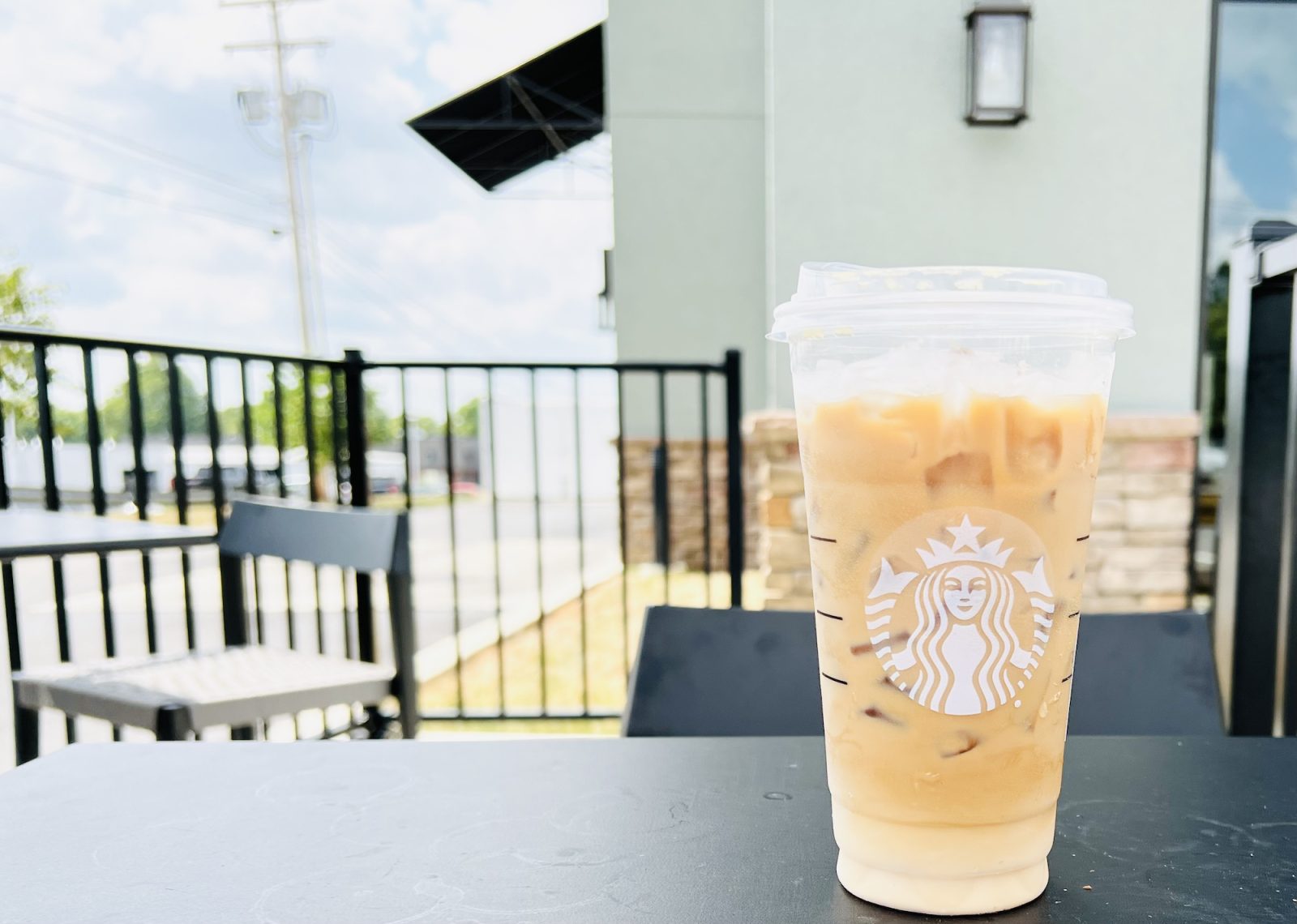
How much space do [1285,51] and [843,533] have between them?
525cm

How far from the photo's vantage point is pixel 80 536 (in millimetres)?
1576

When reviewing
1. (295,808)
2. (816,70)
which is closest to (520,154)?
(816,70)

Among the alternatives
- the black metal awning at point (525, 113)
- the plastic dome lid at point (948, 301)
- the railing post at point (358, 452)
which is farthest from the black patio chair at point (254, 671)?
the black metal awning at point (525, 113)

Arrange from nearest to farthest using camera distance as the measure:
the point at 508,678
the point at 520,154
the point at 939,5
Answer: the point at 939,5
the point at 508,678
the point at 520,154

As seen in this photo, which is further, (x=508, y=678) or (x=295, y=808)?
(x=508, y=678)

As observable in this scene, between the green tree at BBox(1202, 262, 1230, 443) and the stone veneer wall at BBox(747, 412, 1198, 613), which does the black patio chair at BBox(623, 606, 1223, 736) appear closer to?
the stone veneer wall at BBox(747, 412, 1198, 613)

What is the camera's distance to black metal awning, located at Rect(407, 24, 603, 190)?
20.2 ft

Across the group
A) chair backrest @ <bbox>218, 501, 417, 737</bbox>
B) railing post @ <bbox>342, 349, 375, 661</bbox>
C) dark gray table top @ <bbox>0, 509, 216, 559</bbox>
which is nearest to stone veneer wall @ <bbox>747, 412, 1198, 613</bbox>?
railing post @ <bbox>342, 349, 375, 661</bbox>

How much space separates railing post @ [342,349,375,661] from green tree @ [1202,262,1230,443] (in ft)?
12.9

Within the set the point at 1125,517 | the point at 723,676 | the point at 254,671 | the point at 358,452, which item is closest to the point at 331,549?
the point at 254,671

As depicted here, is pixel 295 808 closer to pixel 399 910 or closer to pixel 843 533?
pixel 399 910

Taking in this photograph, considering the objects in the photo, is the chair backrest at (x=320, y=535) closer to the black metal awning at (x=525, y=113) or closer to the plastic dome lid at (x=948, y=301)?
the plastic dome lid at (x=948, y=301)

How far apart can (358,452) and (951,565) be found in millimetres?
3158

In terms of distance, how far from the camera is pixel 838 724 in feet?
1.72
